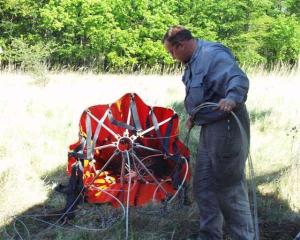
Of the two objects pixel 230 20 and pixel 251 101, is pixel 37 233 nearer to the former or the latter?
pixel 251 101

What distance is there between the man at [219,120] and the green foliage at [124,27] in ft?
61.9

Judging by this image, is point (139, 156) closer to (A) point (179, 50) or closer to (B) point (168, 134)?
(B) point (168, 134)

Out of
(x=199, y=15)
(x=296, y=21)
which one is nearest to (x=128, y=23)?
(x=199, y=15)

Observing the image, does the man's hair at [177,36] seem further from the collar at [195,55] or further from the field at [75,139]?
the field at [75,139]

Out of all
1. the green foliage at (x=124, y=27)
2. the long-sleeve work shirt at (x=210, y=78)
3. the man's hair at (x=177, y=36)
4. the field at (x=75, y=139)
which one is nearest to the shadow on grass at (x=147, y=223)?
the field at (x=75, y=139)

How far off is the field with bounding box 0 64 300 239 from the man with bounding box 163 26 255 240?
2.53 ft

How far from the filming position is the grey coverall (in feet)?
10.9

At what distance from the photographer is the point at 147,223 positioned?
4.37 m

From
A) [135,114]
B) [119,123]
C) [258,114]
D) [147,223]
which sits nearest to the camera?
[147,223]

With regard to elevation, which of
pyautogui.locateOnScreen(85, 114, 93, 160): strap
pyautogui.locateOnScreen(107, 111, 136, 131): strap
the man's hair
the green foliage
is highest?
the man's hair

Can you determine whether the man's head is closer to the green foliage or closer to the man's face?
the man's face

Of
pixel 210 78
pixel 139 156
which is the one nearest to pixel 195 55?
pixel 210 78

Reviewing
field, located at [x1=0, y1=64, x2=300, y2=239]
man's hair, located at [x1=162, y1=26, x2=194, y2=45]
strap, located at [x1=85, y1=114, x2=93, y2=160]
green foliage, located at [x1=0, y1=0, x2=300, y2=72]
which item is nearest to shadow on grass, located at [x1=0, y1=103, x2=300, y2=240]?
field, located at [x1=0, y1=64, x2=300, y2=239]

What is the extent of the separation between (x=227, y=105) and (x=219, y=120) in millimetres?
319
